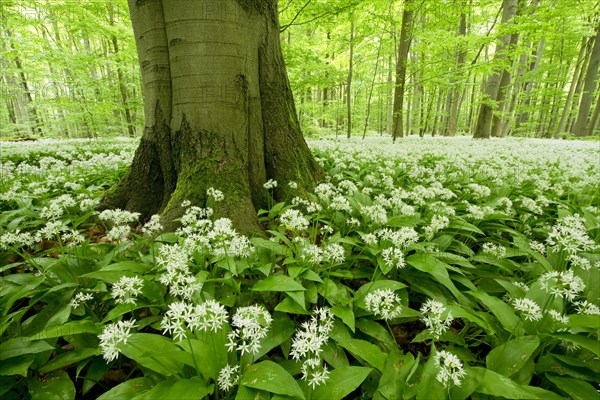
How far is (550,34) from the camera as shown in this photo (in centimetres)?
778

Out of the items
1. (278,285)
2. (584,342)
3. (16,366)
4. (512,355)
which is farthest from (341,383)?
(16,366)

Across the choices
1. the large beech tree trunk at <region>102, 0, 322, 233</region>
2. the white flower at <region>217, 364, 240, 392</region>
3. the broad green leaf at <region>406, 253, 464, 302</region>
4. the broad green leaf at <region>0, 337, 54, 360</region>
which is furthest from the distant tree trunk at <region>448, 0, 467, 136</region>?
the broad green leaf at <region>0, 337, 54, 360</region>

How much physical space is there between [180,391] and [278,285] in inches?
30.7

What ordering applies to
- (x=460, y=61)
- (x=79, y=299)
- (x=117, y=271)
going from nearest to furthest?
(x=79, y=299), (x=117, y=271), (x=460, y=61)

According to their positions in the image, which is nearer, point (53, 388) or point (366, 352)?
point (53, 388)

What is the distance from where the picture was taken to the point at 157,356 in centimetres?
133

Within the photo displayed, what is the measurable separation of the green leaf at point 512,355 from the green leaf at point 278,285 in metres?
1.14

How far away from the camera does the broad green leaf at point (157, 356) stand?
1.30 metres

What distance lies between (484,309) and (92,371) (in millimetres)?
2634

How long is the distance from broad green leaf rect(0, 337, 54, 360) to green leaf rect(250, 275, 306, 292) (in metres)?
1.12

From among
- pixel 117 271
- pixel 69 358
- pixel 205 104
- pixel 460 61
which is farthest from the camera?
pixel 460 61

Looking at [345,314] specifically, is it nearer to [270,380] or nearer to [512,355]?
[270,380]

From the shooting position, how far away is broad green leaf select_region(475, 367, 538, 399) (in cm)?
121

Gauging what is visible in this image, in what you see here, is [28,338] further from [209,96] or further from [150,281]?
[209,96]
